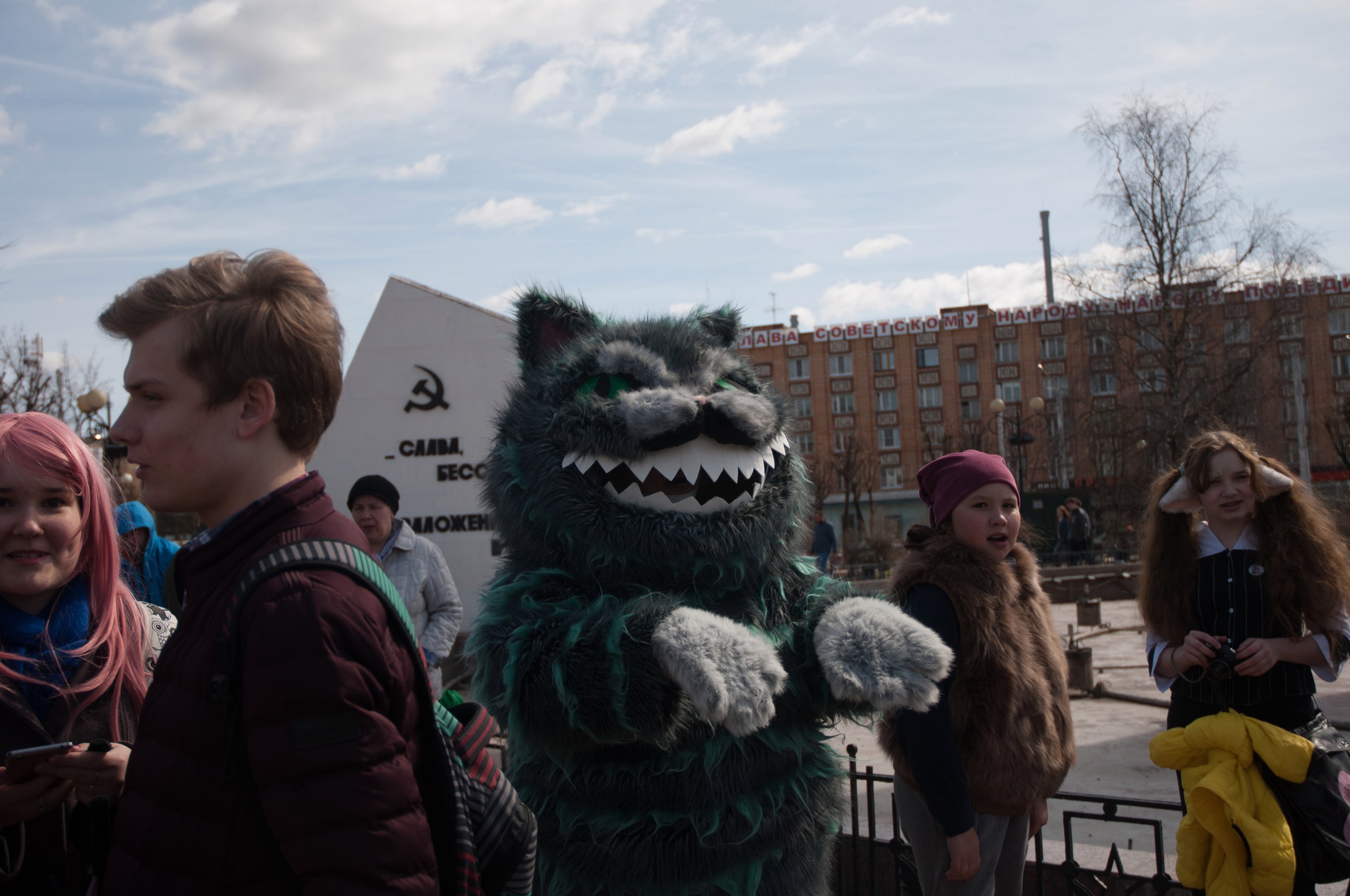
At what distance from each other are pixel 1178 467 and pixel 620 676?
110 inches

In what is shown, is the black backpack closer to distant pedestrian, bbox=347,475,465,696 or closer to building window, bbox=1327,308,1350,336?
distant pedestrian, bbox=347,475,465,696

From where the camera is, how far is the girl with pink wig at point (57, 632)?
6.15ft

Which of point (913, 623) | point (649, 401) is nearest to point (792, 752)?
point (913, 623)

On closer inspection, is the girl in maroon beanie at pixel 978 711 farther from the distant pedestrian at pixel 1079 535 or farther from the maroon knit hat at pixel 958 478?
the distant pedestrian at pixel 1079 535

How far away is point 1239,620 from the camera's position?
11.2 feet

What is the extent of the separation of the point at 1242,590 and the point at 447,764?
3211 millimetres

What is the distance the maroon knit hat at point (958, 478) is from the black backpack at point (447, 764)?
77.5 inches

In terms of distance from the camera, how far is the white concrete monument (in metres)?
13.1

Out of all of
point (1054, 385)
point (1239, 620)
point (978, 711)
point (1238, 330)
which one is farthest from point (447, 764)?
point (1054, 385)

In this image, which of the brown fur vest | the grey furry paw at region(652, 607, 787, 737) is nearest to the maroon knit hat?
the brown fur vest

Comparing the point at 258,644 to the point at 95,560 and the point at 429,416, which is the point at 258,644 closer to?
the point at 95,560

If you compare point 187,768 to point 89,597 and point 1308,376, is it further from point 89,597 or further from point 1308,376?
point 1308,376

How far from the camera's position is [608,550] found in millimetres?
2633

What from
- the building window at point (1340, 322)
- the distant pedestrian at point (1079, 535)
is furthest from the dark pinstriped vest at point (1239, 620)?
the building window at point (1340, 322)
